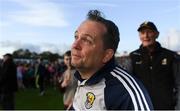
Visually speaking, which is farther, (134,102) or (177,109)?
(177,109)

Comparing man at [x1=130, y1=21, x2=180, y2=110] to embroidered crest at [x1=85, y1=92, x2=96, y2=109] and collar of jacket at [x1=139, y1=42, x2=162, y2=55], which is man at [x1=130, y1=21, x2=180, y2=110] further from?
embroidered crest at [x1=85, y1=92, x2=96, y2=109]

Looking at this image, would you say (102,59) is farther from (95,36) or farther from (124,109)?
(124,109)

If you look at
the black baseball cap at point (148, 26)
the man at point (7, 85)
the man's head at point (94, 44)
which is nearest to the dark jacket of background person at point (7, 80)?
the man at point (7, 85)

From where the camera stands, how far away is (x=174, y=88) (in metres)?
6.36

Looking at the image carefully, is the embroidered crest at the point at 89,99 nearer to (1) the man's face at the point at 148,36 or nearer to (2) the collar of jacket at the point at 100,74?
(2) the collar of jacket at the point at 100,74

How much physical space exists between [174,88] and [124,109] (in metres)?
3.75

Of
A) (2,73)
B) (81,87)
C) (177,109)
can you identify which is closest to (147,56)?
(177,109)

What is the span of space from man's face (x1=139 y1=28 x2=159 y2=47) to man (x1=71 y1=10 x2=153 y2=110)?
3.19 meters

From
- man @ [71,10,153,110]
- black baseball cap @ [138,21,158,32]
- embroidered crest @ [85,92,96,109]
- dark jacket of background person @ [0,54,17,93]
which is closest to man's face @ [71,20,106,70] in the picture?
man @ [71,10,153,110]

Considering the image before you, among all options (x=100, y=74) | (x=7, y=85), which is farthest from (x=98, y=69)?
(x=7, y=85)

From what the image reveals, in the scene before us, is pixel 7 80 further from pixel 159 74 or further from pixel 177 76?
pixel 177 76

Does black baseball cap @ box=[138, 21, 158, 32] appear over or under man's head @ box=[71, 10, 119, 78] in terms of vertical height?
under

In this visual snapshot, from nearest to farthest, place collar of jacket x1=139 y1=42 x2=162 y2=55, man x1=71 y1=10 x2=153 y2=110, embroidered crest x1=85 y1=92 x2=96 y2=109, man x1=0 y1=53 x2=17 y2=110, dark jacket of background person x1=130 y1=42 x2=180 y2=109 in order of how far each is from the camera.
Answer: man x1=71 y1=10 x2=153 y2=110 < embroidered crest x1=85 y1=92 x2=96 y2=109 < dark jacket of background person x1=130 y1=42 x2=180 y2=109 < collar of jacket x1=139 y1=42 x2=162 y2=55 < man x1=0 y1=53 x2=17 y2=110

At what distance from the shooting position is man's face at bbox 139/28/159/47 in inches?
248
